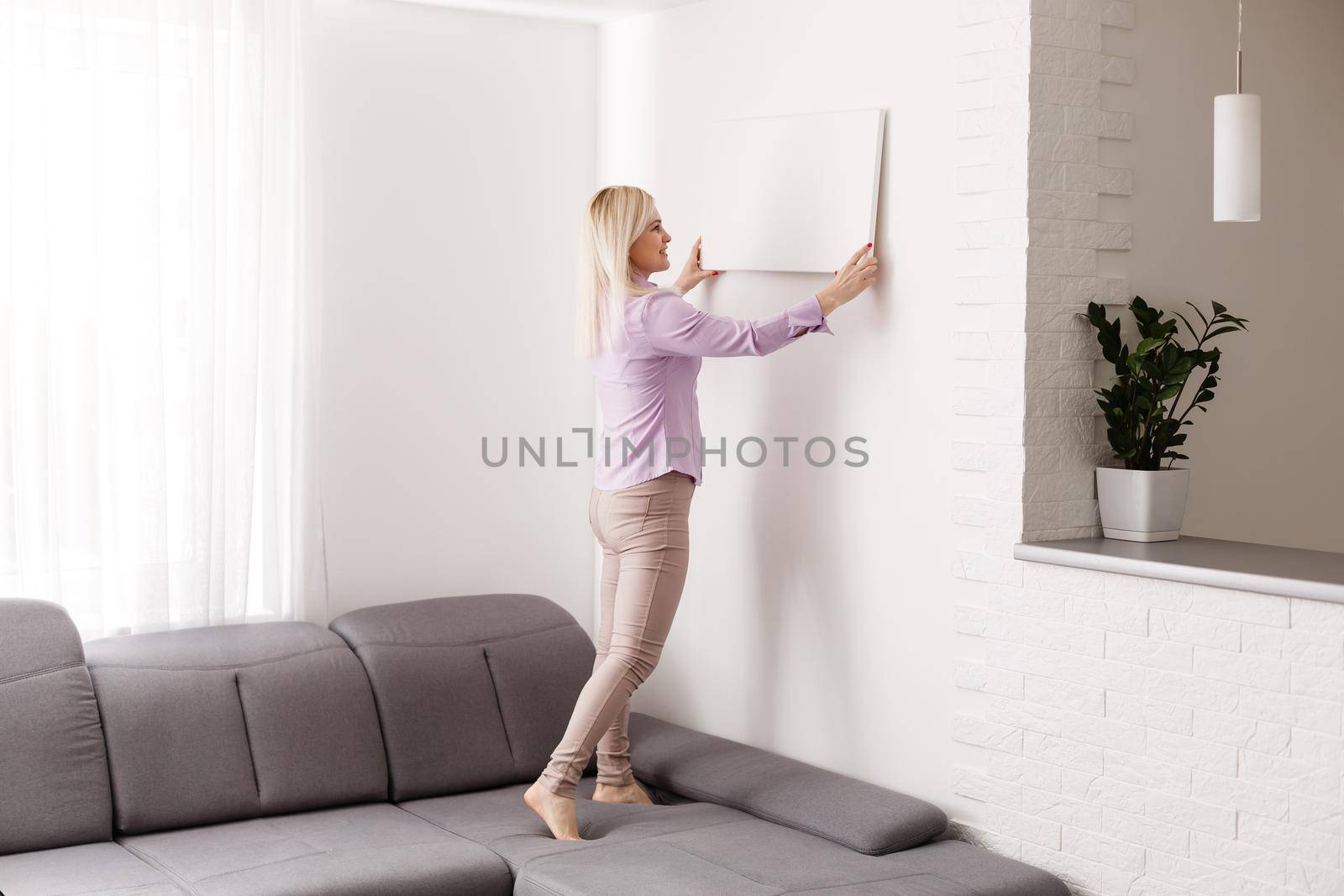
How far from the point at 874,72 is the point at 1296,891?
198cm

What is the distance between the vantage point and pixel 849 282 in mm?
3188

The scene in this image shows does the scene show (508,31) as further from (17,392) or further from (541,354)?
(17,392)

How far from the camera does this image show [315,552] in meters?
3.77

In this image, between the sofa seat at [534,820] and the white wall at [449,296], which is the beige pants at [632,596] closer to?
the sofa seat at [534,820]

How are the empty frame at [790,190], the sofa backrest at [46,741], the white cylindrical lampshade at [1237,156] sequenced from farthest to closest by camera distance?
the empty frame at [790,190], the sofa backrest at [46,741], the white cylindrical lampshade at [1237,156]

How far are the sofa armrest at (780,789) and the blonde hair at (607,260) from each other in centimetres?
109

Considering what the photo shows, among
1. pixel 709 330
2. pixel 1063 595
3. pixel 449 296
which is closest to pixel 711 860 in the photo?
pixel 1063 595

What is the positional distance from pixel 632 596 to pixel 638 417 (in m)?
0.44

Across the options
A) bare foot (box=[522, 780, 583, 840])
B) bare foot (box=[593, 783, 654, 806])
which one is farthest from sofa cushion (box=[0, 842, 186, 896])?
bare foot (box=[593, 783, 654, 806])

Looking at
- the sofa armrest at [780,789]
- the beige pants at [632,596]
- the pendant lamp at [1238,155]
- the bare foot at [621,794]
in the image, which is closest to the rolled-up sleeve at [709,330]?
the beige pants at [632,596]

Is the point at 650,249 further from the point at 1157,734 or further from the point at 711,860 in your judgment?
the point at 1157,734

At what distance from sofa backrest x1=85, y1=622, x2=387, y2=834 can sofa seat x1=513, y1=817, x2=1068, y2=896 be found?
73 centimetres

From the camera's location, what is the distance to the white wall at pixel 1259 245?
3.07 m

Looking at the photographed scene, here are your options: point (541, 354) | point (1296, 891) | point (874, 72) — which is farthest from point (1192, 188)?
point (541, 354)
